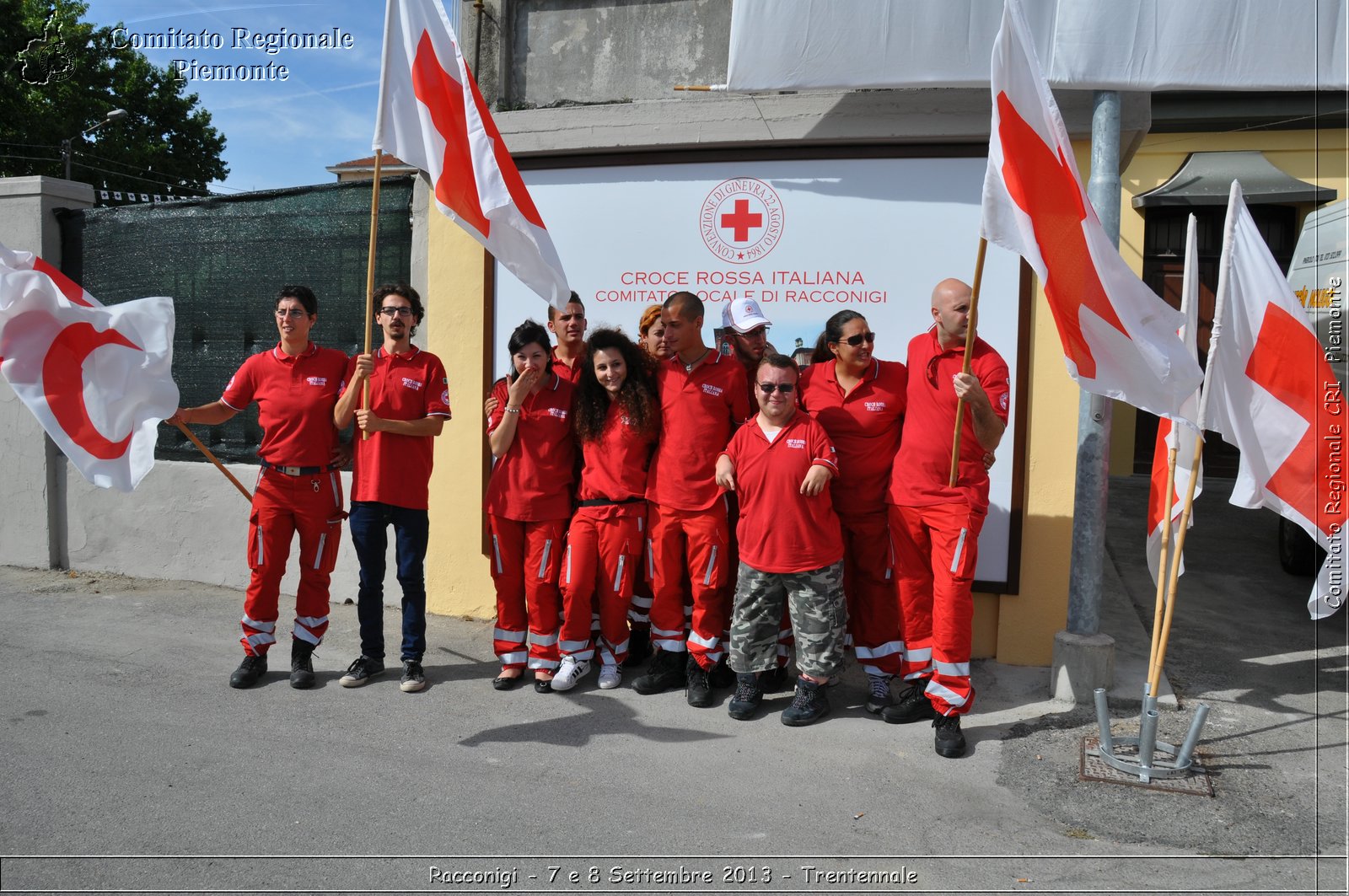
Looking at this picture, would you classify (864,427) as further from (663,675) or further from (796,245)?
(663,675)

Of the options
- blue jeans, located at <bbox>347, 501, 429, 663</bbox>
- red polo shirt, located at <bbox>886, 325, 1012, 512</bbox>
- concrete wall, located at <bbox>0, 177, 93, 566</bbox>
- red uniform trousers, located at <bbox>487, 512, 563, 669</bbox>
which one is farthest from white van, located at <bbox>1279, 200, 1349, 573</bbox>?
concrete wall, located at <bbox>0, 177, 93, 566</bbox>

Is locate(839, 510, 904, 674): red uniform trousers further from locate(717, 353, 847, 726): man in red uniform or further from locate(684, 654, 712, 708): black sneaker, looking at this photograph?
locate(684, 654, 712, 708): black sneaker

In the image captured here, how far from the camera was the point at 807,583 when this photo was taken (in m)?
4.44

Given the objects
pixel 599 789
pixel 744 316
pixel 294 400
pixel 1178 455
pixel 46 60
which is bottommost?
pixel 599 789

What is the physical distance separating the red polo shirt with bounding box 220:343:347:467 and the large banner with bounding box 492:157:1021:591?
140 cm

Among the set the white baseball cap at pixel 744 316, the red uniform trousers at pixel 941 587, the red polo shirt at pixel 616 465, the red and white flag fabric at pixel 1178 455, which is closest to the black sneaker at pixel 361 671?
the red polo shirt at pixel 616 465

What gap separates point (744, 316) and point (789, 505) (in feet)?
3.63

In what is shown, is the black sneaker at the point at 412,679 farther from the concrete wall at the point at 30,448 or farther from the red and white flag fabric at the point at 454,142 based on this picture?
the concrete wall at the point at 30,448

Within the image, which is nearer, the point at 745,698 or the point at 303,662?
the point at 745,698

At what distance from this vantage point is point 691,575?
4.77 m

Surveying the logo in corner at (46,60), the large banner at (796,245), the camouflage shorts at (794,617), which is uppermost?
the logo in corner at (46,60)

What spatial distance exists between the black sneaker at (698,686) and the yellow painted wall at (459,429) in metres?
1.72

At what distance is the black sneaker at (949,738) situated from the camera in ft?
13.8

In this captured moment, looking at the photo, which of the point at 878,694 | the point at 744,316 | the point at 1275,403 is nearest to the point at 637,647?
the point at 878,694
